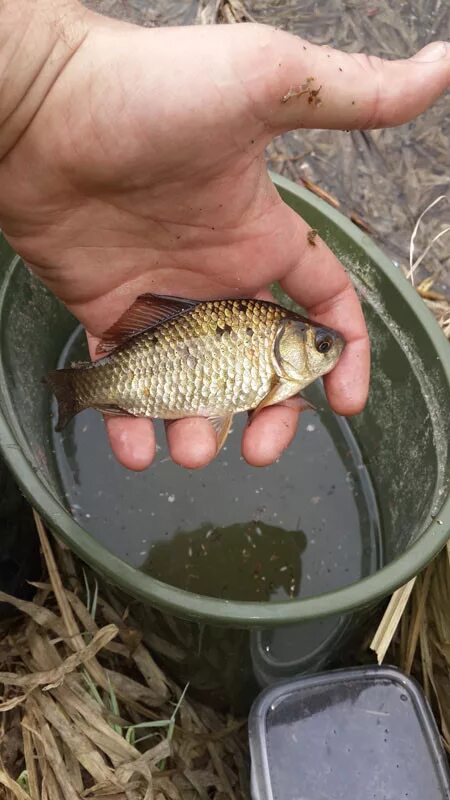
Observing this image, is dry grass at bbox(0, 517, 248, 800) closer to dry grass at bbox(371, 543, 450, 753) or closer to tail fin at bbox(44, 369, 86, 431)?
tail fin at bbox(44, 369, 86, 431)

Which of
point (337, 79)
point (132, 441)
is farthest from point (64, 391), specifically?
point (337, 79)

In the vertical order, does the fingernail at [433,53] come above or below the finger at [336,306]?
above

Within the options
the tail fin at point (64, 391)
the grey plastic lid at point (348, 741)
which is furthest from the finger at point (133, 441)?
the grey plastic lid at point (348, 741)

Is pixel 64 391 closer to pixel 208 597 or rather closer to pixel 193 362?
pixel 193 362

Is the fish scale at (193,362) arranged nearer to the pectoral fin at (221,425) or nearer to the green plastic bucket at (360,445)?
the pectoral fin at (221,425)

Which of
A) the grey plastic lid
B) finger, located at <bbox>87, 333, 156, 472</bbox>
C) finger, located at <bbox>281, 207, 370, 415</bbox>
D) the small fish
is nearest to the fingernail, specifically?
finger, located at <bbox>281, 207, 370, 415</bbox>

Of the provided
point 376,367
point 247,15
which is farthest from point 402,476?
point 247,15
